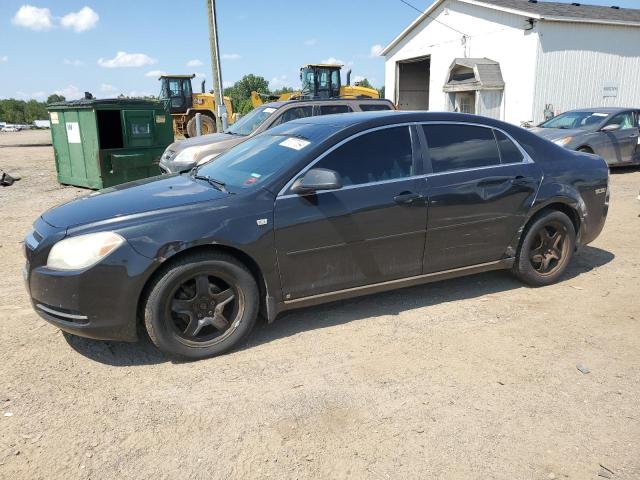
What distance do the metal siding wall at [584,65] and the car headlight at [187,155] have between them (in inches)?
562

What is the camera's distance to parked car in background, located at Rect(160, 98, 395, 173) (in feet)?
29.0

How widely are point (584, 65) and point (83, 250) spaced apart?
2059 centimetres

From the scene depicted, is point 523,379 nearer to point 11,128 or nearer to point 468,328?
point 468,328

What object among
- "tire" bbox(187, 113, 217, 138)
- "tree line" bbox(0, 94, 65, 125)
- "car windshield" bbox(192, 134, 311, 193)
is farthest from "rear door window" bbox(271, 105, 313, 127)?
"tree line" bbox(0, 94, 65, 125)

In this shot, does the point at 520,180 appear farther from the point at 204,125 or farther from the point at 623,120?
the point at 204,125

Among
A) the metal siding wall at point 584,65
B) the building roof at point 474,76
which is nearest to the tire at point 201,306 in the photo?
the metal siding wall at point 584,65

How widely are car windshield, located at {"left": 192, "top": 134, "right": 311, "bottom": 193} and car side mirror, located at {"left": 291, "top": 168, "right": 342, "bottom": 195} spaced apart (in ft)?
0.76

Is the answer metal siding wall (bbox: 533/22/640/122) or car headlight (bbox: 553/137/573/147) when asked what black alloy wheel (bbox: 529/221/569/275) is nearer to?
car headlight (bbox: 553/137/573/147)

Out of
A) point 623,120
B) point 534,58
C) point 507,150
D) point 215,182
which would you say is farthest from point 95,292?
point 534,58

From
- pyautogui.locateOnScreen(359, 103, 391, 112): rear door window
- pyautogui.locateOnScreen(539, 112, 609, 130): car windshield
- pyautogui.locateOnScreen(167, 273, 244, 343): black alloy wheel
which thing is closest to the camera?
pyautogui.locateOnScreen(167, 273, 244, 343): black alloy wheel

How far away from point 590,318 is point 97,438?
12.3 ft

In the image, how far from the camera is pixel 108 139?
11.1m

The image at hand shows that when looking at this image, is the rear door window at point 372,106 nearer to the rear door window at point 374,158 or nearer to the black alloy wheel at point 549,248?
the black alloy wheel at point 549,248

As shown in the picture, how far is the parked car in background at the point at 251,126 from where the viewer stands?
29.0 feet
